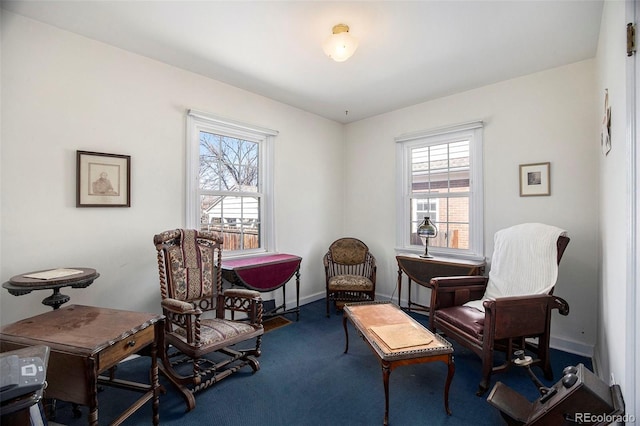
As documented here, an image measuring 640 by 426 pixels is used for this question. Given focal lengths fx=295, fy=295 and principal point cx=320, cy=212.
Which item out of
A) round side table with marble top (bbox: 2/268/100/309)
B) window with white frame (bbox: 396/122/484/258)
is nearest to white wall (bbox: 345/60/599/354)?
window with white frame (bbox: 396/122/484/258)

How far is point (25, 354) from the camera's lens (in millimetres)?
1000

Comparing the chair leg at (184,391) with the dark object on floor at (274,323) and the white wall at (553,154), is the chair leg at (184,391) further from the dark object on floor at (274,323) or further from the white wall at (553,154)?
the white wall at (553,154)

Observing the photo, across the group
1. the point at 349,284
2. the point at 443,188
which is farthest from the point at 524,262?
the point at 349,284

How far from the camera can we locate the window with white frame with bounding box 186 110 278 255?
9.96 ft

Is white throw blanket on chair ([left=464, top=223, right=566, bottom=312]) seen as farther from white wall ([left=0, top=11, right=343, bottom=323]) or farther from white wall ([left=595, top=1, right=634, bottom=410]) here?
white wall ([left=0, top=11, right=343, bottom=323])

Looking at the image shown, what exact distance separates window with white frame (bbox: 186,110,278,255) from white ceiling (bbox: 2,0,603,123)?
0.57 m

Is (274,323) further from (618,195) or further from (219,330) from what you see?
(618,195)

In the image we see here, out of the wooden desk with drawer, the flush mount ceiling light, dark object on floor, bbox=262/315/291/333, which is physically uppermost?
the flush mount ceiling light

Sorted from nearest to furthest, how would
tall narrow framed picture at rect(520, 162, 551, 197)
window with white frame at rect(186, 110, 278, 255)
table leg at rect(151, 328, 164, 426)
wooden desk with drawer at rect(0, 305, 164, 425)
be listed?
wooden desk with drawer at rect(0, 305, 164, 425) → table leg at rect(151, 328, 164, 426) → tall narrow framed picture at rect(520, 162, 551, 197) → window with white frame at rect(186, 110, 278, 255)

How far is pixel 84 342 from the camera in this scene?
1446mm

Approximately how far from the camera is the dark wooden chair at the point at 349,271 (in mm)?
3568

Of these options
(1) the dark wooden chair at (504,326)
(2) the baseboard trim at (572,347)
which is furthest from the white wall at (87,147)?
(2) the baseboard trim at (572,347)

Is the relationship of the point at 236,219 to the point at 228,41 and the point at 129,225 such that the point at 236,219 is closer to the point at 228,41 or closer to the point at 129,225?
the point at 129,225

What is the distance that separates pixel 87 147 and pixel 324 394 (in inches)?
103
